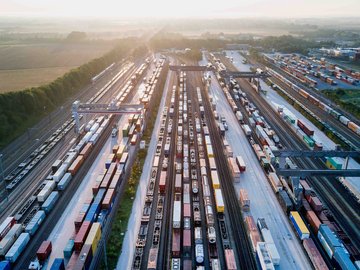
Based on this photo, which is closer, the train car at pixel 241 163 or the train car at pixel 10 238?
the train car at pixel 10 238

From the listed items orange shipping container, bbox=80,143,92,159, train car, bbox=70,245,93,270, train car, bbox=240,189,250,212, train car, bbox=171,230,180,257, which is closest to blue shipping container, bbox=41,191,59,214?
train car, bbox=70,245,93,270

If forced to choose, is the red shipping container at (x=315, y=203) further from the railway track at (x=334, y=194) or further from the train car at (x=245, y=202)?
the train car at (x=245, y=202)

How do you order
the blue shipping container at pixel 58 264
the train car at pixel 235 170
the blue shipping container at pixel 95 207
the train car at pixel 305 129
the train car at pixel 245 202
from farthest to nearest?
the train car at pixel 305 129 → the train car at pixel 235 170 → the train car at pixel 245 202 → the blue shipping container at pixel 95 207 → the blue shipping container at pixel 58 264

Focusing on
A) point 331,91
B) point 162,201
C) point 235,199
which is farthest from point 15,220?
point 331,91

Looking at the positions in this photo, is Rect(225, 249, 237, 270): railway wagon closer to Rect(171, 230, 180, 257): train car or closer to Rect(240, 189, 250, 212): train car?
Rect(171, 230, 180, 257): train car

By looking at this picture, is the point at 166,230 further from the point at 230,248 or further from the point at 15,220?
the point at 15,220

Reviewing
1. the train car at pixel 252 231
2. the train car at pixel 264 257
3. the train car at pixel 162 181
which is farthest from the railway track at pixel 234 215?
the train car at pixel 162 181
